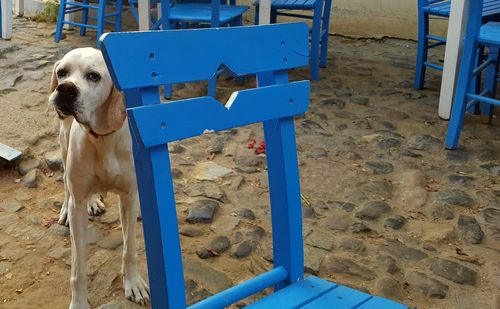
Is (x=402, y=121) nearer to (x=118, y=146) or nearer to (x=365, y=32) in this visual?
(x=118, y=146)

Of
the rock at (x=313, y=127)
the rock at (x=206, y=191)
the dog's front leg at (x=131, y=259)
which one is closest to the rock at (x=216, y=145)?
the rock at (x=206, y=191)

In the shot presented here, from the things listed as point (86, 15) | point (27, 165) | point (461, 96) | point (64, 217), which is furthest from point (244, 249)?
point (86, 15)

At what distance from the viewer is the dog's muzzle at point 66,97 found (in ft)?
6.97

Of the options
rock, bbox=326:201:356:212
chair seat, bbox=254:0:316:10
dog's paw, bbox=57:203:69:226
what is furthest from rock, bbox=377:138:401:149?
dog's paw, bbox=57:203:69:226

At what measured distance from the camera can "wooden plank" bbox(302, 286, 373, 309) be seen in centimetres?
177

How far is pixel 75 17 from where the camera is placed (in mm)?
8188

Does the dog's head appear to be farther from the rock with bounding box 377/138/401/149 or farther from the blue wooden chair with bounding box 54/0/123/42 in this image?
the blue wooden chair with bounding box 54/0/123/42

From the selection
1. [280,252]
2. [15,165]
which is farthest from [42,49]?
[280,252]

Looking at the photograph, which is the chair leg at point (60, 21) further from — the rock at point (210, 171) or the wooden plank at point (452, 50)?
the wooden plank at point (452, 50)

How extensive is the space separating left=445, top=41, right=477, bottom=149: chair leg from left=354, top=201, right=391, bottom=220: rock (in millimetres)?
1132

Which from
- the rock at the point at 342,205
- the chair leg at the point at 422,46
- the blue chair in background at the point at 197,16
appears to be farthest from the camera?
the chair leg at the point at 422,46

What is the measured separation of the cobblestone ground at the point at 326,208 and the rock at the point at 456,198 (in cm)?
1

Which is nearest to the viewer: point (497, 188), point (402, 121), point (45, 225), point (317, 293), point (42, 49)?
point (317, 293)

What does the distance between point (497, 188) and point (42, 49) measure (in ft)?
16.1
